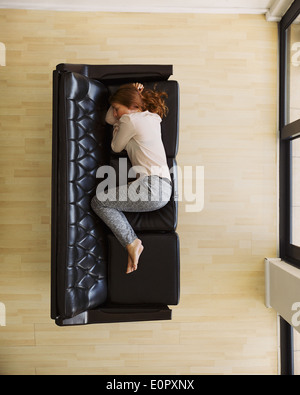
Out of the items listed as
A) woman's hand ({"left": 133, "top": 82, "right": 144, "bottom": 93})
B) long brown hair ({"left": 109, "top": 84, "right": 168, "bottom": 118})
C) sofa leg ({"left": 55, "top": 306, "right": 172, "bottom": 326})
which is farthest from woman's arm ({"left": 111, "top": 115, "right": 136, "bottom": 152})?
sofa leg ({"left": 55, "top": 306, "right": 172, "bottom": 326})

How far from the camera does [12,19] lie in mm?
2387

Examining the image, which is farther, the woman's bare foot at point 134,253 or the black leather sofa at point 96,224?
the woman's bare foot at point 134,253

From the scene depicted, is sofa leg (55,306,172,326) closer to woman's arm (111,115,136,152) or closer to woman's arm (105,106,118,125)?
woman's arm (111,115,136,152)

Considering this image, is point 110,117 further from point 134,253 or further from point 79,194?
point 134,253

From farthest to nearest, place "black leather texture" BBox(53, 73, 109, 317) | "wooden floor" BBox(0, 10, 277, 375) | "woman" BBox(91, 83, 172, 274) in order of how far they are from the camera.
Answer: "wooden floor" BBox(0, 10, 277, 375)
"woman" BBox(91, 83, 172, 274)
"black leather texture" BBox(53, 73, 109, 317)

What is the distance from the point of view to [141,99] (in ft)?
6.23

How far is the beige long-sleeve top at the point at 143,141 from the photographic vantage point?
184 cm

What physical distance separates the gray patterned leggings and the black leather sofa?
88mm

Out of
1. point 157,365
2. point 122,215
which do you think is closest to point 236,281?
point 157,365

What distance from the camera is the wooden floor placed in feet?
7.83

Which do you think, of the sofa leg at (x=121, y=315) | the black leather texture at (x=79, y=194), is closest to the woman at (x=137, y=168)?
the black leather texture at (x=79, y=194)

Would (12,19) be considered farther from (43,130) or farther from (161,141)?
(161,141)

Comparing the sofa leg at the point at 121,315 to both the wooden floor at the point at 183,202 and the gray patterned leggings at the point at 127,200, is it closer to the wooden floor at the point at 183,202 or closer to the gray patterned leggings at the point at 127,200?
the gray patterned leggings at the point at 127,200

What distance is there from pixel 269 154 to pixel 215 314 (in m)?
1.36
